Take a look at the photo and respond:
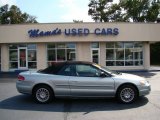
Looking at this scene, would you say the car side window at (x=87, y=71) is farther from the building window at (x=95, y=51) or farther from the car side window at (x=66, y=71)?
the building window at (x=95, y=51)

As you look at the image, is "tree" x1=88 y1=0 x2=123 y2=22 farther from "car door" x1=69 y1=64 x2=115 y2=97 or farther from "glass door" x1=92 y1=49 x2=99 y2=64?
"car door" x1=69 y1=64 x2=115 y2=97

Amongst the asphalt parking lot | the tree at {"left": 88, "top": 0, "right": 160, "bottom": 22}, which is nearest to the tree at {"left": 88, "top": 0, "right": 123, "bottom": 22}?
the tree at {"left": 88, "top": 0, "right": 160, "bottom": 22}

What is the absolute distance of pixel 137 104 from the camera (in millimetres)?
10227

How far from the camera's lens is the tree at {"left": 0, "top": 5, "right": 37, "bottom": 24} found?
239ft

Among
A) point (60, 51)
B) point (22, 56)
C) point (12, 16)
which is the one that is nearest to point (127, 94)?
point (60, 51)

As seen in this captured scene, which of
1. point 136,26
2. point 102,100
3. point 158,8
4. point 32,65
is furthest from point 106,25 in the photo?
point 158,8

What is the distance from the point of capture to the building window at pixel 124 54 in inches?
1224

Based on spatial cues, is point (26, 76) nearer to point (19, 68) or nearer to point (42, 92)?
point (42, 92)

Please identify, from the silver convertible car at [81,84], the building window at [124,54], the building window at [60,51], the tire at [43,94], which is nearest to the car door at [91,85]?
the silver convertible car at [81,84]

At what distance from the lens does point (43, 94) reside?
1059 centimetres

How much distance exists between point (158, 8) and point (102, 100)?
49760 millimetres

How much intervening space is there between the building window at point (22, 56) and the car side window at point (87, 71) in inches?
818

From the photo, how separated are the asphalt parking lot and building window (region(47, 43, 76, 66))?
1924 centimetres

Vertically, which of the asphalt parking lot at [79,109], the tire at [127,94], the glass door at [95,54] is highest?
the glass door at [95,54]
